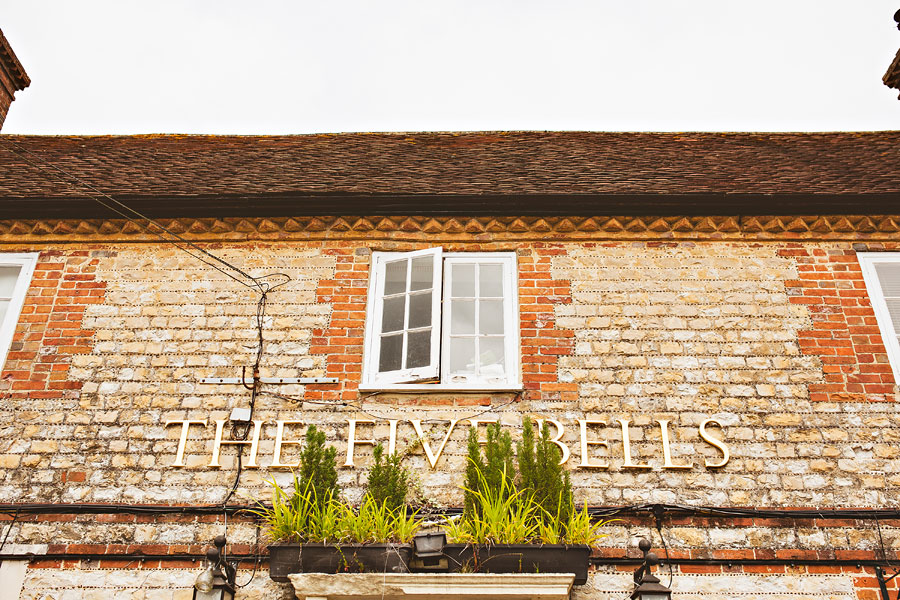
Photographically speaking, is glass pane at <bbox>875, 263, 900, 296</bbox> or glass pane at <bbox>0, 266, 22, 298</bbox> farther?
glass pane at <bbox>0, 266, 22, 298</bbox>

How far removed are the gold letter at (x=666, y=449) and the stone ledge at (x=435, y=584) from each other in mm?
1401

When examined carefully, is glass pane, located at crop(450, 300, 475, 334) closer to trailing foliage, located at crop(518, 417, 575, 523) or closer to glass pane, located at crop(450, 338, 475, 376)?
glass pane, located at crop(450, 338, 475, 376)

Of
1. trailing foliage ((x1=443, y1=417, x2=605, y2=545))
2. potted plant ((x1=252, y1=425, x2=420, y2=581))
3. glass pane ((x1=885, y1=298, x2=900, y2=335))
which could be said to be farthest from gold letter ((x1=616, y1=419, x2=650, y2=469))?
glass pane ((x1=885, y1=298, x2=900, y2=335))

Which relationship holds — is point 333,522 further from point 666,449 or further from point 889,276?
point 889,276

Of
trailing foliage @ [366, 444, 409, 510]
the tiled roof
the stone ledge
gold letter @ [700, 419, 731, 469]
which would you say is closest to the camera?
the stone ledge

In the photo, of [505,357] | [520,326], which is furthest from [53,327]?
[520,326]

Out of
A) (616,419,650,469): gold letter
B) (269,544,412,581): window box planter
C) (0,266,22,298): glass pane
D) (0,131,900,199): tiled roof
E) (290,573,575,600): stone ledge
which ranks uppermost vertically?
(0,131,900,199): tiled roof

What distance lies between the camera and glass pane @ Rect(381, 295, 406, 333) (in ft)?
22.5

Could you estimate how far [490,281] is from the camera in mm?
7160

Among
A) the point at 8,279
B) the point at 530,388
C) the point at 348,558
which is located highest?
the point at 8,279

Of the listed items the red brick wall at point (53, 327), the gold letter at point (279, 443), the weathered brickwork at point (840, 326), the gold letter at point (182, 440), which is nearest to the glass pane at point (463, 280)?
the gold letter at point (279, 443)

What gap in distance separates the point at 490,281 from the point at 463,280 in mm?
252

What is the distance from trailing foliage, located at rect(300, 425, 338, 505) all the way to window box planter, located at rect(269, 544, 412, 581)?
347 mm

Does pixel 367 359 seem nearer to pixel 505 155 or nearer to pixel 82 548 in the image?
pixel 82 548
